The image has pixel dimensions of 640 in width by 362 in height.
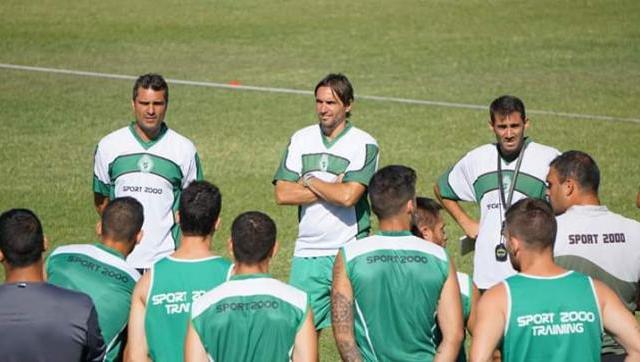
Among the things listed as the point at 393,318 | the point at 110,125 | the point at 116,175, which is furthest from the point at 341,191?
the point at 110,125

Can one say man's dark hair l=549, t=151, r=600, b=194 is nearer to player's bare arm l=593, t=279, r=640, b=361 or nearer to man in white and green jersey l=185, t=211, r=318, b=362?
player's bare arm l=593, t=279, r=640, b=361

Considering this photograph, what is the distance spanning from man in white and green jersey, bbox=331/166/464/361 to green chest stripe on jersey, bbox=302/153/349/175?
271 centimetres

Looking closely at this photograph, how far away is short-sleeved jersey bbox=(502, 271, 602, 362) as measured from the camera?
25.9 feet

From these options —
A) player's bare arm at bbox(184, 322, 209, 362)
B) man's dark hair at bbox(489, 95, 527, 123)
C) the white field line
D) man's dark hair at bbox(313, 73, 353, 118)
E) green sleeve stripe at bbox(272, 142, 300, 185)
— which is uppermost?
the white field line

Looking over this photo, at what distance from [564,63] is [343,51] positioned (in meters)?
4.22

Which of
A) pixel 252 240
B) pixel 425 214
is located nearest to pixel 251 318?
pixel 252 240

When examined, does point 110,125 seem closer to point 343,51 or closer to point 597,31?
point 343,51

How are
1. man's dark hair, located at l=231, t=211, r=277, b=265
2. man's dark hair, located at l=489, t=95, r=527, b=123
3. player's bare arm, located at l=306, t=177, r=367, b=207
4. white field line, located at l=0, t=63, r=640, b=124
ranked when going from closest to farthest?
man's dark hair, located at l=231, t=211, r=277, b=265
man's dark hair, located at l=489, t=95, r=527, b=123
player's bare arm, located at l=306, t=177, r=367, b=207
white field line, located at l=0, t=63, r=640, b=124

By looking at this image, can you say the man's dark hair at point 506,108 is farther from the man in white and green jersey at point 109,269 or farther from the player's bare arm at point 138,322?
the player's bare arm at point 138,322

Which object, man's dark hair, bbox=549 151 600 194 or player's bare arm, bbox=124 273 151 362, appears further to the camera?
man's dark hair, bbox=549 151 600 194

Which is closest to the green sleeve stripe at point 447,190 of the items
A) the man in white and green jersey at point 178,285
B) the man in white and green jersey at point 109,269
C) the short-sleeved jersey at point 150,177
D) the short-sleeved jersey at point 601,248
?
the short-sleeved jersey at point 150,177

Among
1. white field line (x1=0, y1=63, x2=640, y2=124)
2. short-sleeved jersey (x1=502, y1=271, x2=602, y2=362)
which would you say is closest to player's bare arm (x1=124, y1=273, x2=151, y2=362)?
short-sleeved jersey (x1=502, y1=271, x2=602, y2=362)

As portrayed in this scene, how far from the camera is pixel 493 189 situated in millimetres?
11148

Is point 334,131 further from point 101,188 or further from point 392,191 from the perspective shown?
point 392,191
